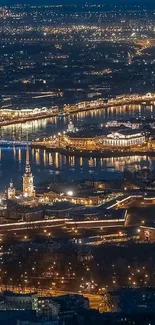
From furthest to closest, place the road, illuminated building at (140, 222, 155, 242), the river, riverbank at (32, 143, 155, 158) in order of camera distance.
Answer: riverbank at (32, 143, 155, 158) → the river → illuminated building at (140, 222, 155, 242) → the road

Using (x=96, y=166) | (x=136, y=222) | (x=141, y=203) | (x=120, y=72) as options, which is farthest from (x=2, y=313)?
(x=120, y=72)

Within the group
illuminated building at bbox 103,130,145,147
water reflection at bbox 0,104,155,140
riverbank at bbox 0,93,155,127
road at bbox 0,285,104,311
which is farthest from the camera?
riverbank at bbox 0,93,155,127

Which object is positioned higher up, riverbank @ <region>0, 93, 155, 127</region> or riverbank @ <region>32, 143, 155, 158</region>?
riverbank @ <region>32, 143, 155, 158</region>

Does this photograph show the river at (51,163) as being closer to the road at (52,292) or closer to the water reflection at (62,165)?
the water reflection at (62,165)

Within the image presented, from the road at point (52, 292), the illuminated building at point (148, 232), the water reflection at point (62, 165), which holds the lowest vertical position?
the water reflection at point (62, 165)

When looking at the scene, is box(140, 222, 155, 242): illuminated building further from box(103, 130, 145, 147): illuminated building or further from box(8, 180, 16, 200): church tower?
box(103, 130, 145, 147): illuminated building

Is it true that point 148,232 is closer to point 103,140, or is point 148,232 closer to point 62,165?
point 62,165

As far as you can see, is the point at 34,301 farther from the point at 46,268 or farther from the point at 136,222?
the point at 136,222

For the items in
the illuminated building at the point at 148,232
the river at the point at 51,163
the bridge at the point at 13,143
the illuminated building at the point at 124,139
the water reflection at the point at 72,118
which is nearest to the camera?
the illuminated building at the point at 148,232

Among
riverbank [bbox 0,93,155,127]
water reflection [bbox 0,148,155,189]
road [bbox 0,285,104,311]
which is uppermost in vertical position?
road [bbox 0,285,104,311]

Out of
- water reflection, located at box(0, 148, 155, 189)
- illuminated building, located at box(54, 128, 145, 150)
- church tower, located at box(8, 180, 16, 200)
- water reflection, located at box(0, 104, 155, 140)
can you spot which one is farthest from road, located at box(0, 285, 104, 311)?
water reflection, located at box(0, 104, 155, 140)

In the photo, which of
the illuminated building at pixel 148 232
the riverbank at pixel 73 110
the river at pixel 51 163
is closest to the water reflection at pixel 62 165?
the river at pixel 51 163
